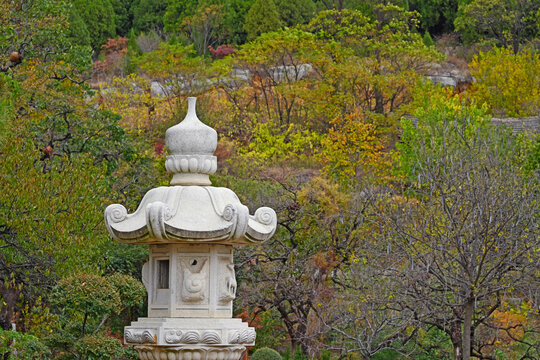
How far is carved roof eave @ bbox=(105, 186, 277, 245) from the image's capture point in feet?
25.2

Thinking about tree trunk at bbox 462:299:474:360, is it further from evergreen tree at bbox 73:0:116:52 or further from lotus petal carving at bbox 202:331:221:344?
evergreen tree at bbox 73:0:116:52

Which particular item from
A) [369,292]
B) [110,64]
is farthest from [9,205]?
[110,64]

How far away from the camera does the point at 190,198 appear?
313 inches

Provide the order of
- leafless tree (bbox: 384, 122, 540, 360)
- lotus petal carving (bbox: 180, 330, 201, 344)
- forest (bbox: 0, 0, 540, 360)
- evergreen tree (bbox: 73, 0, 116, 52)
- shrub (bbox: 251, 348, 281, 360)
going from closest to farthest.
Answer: lotus petal carving (bbox: 180, 330, 201, 344) < forest (bbox: 0, 0, 540, 360) < leafless tree (bbox: 384, 122, 540, 360) < shrub (bbox: 251, 348, 281, 360) < evergreen tree (bbox: 73, 0, 116, 52)

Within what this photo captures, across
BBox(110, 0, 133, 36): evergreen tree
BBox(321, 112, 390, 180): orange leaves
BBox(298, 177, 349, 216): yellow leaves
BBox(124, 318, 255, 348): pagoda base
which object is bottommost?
BBox(110, 0, 133, 36): evergreen tree

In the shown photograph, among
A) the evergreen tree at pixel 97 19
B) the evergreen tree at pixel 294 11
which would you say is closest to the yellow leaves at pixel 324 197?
the evergreen tree at pixel 294 11

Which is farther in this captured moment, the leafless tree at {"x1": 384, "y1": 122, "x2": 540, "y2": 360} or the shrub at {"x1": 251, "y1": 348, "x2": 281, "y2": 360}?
the shrub at {"x1": 251, "y1": 348, "x2": 281, "y2": 360}

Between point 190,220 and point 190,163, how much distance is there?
0.59 metres

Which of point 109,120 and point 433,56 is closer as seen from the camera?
point 109,120

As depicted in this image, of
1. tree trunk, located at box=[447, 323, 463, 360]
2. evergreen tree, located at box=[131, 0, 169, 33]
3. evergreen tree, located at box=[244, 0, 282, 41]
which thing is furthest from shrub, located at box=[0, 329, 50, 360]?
evergreen tree, located at box=[131, 0, 169, 33]

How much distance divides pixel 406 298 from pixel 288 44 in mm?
23132

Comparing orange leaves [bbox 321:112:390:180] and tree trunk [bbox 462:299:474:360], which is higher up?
tree trunk [bbox 462:299:474:360]

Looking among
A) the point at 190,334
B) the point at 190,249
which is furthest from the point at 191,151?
the point at 190,334

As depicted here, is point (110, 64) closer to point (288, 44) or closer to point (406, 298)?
point (288, 44)
